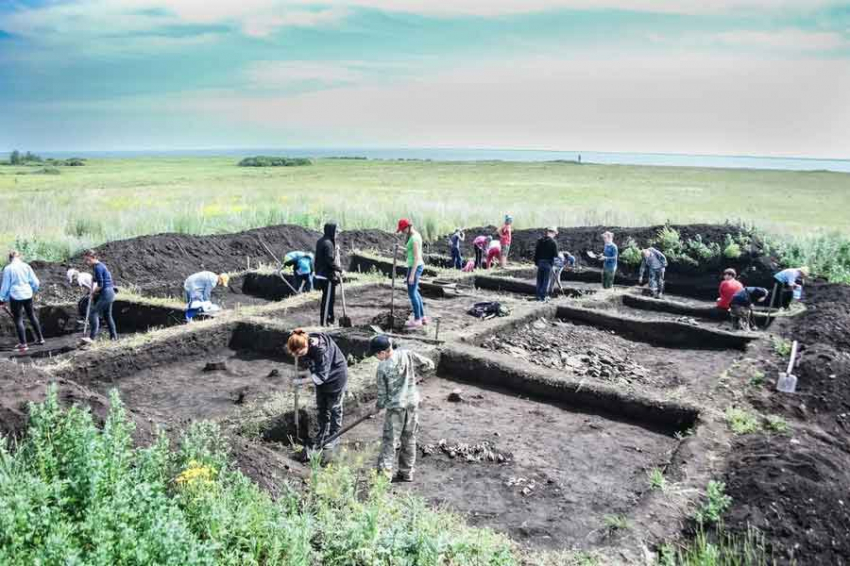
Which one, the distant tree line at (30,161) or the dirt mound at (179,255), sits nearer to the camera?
the dirt mound at (179,255)

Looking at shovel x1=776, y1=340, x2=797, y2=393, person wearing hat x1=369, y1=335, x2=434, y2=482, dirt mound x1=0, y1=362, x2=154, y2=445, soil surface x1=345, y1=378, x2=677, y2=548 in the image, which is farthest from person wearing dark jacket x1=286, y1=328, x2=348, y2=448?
shovel x1=776, y1=340, x2=797, y2=393

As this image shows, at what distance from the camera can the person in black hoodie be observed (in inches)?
439

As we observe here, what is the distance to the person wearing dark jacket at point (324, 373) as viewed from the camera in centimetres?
654

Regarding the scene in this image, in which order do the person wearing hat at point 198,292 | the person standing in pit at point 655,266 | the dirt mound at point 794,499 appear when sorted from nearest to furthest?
the dirt mound at point 794,499 → the person wearing hat at point 198,292 → the person standing in pit at point 655,266

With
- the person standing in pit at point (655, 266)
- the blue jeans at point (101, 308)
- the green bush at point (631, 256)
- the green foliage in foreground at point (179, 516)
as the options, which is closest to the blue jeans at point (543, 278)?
the person standing in pit at point (655, 266)

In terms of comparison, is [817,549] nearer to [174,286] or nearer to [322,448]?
[322,448]

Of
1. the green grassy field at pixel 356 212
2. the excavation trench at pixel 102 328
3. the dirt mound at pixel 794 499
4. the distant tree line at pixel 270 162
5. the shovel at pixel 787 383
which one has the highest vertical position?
the distant tree line at pixel 270 162

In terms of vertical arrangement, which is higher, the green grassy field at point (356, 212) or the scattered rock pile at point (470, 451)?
the green grassy field at point (356, 212)

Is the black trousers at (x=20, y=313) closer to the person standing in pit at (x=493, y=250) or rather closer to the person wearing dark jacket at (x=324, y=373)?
the person wearing dark jacket at (x=324, y=373)

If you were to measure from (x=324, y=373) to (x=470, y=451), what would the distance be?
6.04ft

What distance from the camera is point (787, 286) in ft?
47.4

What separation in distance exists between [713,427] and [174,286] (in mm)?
12439

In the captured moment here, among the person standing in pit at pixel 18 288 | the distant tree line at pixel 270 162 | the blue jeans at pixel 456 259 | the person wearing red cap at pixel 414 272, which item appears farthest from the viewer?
the distant tree line at pixel 270 162

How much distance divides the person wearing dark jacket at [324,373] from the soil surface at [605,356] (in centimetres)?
387
